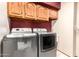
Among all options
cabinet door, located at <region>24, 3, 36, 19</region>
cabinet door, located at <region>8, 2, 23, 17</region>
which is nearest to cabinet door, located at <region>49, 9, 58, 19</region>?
cabinet door, located at <region>24, 3, 36, 19</region>

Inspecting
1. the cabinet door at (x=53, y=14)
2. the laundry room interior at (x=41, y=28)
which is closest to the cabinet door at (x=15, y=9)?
the laundry room interior at (x=41, y=28)

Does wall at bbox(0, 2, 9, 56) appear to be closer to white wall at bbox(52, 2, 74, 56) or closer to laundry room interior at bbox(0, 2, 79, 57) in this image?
laundry room interior at bbox(0, 2, 79, 57)

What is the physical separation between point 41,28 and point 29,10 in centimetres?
19

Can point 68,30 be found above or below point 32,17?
below

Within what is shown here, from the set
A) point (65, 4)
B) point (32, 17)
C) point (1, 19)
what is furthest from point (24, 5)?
point (65, 4)

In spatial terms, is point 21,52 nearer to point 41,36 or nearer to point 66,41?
point 41,36

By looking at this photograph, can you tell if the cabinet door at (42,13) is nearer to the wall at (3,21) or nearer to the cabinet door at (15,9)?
the cabinet door at (15,9)

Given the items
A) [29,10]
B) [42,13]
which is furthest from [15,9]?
[42,13]

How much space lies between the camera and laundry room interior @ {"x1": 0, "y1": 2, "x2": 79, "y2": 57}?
0.96 m

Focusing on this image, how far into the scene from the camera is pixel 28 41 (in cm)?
102

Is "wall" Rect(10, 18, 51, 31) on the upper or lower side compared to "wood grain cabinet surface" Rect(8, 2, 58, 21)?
lower

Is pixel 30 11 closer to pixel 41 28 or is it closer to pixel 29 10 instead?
pixel 29 10

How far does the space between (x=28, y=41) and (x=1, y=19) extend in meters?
0.29

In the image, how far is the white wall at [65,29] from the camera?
1076mm
